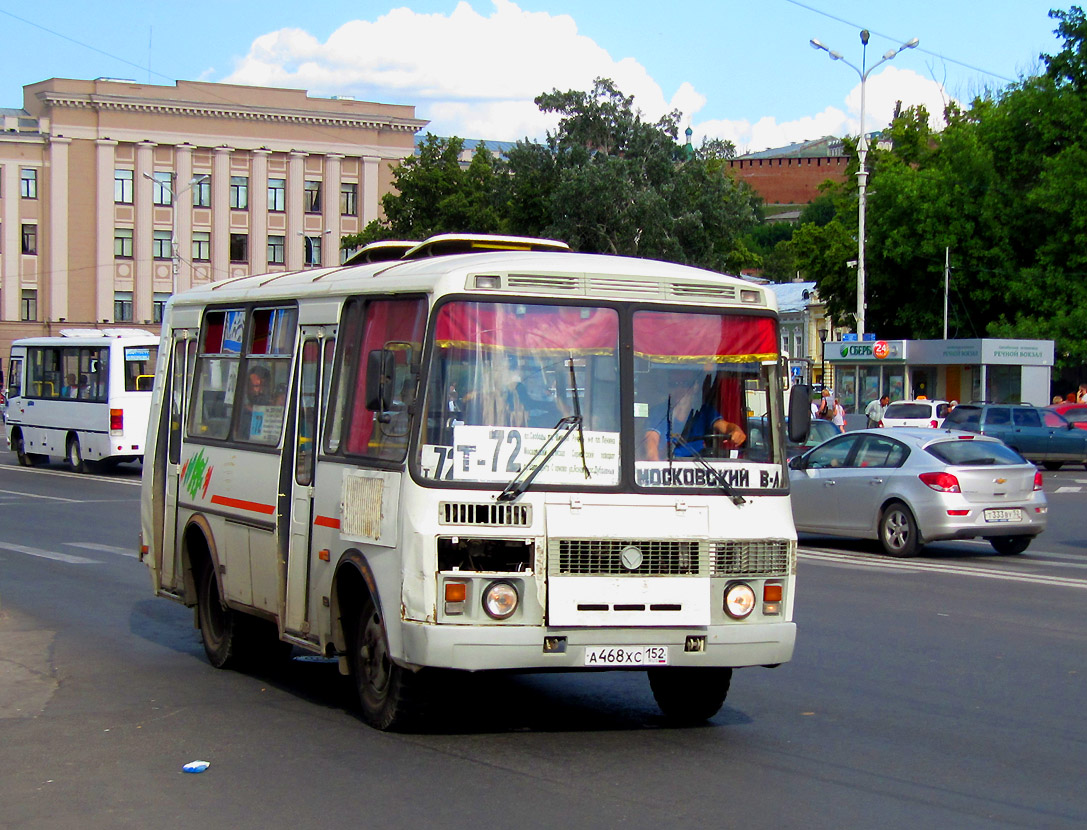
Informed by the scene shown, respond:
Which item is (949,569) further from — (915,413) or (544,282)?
(915,413)

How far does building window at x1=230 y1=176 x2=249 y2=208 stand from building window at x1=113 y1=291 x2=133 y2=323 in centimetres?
791

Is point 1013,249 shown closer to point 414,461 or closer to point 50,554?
point 50,554

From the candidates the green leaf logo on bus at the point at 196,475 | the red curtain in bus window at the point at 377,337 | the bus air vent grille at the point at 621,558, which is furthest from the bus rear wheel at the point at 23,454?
the bus air vent grille at the point at 621,558

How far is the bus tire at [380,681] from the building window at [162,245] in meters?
79.5

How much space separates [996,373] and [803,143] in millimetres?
142408

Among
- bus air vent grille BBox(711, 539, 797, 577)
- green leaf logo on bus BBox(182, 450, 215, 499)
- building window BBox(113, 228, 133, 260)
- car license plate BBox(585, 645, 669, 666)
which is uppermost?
building window BBox(113, 228, 133, 260)

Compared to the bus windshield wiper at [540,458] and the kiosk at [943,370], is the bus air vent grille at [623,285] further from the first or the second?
the kiosk at [943,370]

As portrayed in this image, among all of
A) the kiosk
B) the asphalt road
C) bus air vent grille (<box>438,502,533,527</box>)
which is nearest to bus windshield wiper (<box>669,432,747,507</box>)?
bus air vent grille (<box>438,502,533,527</box>)

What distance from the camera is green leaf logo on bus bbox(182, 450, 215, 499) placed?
968 centimetres

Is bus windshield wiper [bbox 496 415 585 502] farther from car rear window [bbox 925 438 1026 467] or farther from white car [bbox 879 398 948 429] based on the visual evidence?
white car [bbox 879 398 948 429]

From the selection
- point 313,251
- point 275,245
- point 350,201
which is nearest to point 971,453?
point 313,251

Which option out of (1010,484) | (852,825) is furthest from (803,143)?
(852,825)

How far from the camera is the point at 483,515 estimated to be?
6.91m

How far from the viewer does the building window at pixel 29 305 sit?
82.4 m
